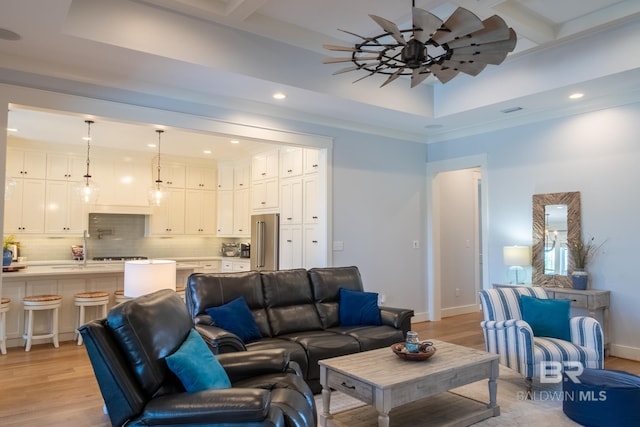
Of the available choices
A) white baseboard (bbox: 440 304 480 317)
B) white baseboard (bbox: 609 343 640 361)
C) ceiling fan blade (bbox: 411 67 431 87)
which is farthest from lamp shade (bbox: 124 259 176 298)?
white baseboard (bbox: 440 304 480 317)

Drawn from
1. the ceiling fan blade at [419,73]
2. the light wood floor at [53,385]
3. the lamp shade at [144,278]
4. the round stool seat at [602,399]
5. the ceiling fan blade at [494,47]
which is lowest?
the light wood floor at [53,385]

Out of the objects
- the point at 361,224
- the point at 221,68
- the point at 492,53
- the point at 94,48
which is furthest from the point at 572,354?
the point at 94,48

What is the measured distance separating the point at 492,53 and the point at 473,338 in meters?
3.84

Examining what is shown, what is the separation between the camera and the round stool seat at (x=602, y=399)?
2682 mm

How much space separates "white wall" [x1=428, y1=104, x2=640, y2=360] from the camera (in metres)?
4.56

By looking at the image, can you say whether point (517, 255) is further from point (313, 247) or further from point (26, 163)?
point (26, 163)

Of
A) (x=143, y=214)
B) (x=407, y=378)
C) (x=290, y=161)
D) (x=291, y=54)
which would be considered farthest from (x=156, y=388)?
(x=143, y=214)

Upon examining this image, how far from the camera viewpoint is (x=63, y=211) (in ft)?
23.8

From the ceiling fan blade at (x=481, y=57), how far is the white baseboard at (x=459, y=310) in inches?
192

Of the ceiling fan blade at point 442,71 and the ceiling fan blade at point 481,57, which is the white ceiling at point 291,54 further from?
the ceiling fan blade at point 481,57

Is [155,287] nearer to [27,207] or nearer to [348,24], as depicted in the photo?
[348,24]

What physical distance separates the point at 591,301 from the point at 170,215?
22.8 feet


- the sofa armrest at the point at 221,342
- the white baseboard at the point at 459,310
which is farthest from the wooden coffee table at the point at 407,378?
the white baseboard at the point at 459,310

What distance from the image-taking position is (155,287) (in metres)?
2.88
